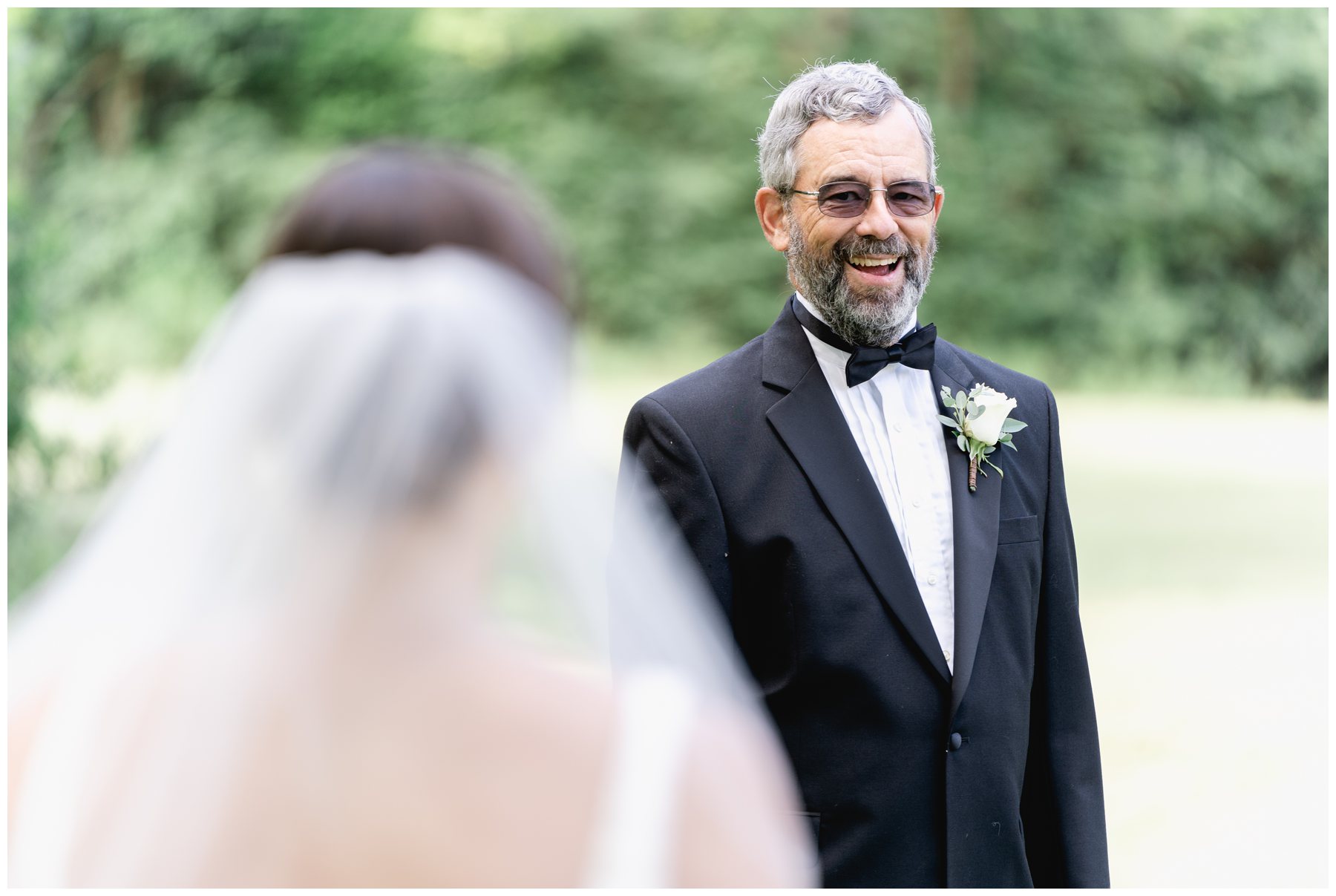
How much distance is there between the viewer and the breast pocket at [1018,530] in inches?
96.9

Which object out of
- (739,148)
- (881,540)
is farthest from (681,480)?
(739,148)

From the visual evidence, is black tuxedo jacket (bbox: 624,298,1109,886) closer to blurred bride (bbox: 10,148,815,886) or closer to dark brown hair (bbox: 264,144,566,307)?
blurred bride (bbox: 10,148,815,886)

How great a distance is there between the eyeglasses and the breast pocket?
2.05 feet

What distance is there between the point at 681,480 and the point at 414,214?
4.26ft

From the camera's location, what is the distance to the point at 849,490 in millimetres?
2412

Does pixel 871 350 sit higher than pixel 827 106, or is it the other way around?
pixel 827 106

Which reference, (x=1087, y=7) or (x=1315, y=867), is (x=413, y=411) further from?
(x=1087, y=7)

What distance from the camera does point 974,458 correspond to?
2.47 metres

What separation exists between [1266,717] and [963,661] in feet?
22.7

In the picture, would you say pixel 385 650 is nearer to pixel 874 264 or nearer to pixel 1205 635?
pixel 874 264

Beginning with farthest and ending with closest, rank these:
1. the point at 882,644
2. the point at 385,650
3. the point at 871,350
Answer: the point at 871,350 → the point at 882,644 → the point at 385,650

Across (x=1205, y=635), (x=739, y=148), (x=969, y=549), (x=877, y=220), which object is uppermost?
(x=739, y=148)

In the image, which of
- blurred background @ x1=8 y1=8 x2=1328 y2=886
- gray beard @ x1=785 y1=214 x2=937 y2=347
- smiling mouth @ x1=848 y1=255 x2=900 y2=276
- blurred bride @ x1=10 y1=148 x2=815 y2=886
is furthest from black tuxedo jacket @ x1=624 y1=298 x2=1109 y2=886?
blurred background @ x1=8 y1=8 x2=1328 y2=886

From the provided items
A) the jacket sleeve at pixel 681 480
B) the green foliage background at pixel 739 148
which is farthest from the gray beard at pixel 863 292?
the green foliage background at pixel 739 148
